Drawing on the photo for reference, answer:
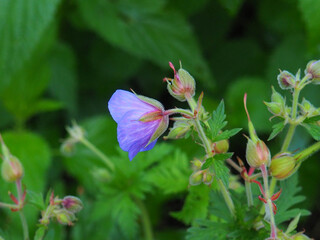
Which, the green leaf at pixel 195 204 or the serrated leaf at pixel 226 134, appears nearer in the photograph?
the serrated leaf at pixel 226 134

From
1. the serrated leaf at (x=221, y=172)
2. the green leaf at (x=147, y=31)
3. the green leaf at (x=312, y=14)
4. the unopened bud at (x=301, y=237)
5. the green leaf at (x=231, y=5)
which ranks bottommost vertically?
the unopened bud at (x=301, y=237)

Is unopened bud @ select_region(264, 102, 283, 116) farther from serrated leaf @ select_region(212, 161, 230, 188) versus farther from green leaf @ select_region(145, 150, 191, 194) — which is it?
green leaf @ select_region(145, 150, 191, 194)

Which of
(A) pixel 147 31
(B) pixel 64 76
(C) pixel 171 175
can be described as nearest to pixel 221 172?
(C) pixel 171 175

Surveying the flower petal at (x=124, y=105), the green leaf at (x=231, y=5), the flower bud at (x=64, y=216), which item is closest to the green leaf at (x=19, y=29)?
the green leaf at (x=231, y=5)

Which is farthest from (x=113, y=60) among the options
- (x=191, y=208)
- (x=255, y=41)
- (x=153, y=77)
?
(x=191, y=208)

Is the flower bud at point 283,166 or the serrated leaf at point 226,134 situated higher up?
the serrated leaf at point 226,134

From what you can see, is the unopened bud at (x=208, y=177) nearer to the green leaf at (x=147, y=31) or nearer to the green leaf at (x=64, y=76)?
the green leaf at (x=147, y=31)

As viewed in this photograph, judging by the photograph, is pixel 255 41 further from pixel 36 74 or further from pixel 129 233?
pixel 129 233
